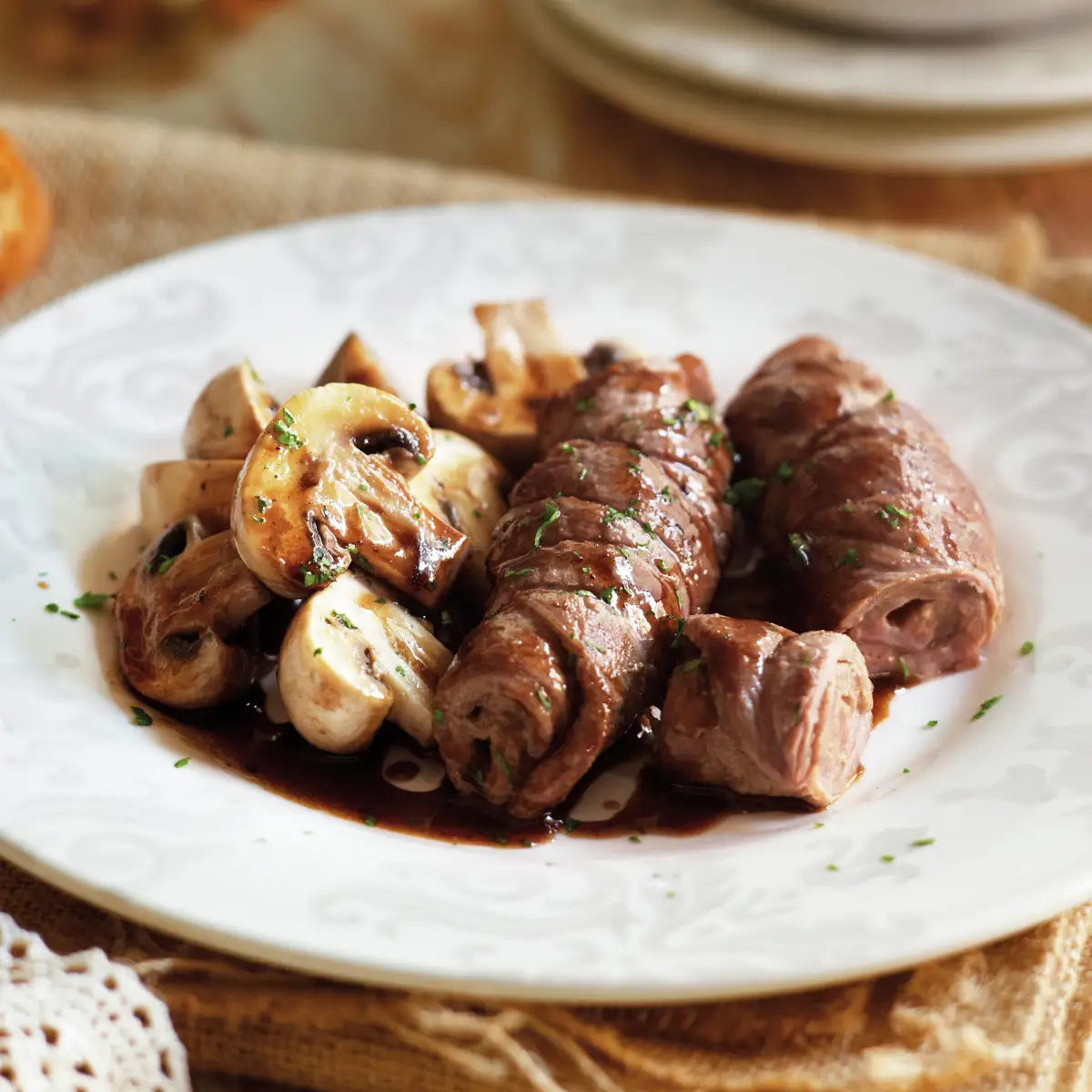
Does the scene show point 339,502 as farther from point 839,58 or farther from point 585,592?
point 839,58

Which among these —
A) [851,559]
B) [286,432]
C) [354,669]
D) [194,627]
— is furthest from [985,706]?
[194,627]

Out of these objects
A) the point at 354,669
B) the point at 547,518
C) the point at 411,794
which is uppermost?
the point at 547,518

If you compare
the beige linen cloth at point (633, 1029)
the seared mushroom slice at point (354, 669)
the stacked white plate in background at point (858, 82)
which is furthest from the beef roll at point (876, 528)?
the stacked white plate in background at point (858, 82)

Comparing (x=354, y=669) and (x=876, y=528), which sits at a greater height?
(x=876, y=528)

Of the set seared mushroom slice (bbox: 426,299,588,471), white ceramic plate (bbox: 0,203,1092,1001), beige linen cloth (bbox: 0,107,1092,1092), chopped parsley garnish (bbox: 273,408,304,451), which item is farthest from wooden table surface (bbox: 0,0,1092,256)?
beige linen cloth (bbox: 0,107,1092,1092)

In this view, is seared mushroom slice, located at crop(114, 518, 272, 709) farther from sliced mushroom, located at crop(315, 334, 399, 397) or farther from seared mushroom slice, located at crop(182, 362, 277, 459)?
sliced mushroom, located at crop(315, 334, 399, 397)

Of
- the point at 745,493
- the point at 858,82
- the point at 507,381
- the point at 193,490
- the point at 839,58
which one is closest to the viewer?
the point at 193,490

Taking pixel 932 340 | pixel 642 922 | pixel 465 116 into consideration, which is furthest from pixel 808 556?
pixel 465 116
